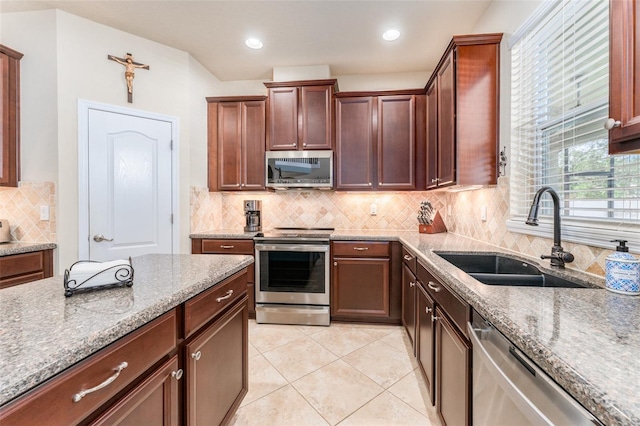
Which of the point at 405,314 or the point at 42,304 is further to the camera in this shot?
the point at 405,314

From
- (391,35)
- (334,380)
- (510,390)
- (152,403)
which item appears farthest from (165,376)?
(391,35)

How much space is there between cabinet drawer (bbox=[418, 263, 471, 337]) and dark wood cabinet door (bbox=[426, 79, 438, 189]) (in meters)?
1.21

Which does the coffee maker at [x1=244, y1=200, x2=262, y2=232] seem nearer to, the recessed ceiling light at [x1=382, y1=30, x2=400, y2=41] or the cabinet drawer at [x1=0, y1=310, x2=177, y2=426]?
the recessed ceiling light at [x1=382, y1=30, x2=400, y2=41]

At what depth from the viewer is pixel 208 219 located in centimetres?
332

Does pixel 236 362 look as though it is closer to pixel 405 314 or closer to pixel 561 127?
pixel 405 314

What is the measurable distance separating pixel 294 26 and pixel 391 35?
36.1 inches

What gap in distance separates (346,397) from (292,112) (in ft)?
8.91

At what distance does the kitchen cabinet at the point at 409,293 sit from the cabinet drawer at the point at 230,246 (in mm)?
1561

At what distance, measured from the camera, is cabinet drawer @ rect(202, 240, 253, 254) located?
2.89 meters

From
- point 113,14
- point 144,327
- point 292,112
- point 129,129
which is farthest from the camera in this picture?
point 292,112

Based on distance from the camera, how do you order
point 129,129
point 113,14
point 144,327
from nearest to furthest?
1. point 144,327
2. point 113,14
3. point 129,129

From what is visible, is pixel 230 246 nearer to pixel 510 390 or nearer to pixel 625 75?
pixel 510 390

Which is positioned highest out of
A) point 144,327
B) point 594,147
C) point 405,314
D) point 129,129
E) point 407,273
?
point 129,129

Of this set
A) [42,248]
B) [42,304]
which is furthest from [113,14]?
[42,304]
